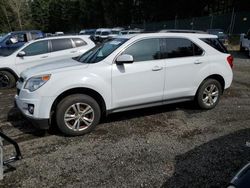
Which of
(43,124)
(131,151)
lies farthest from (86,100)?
(131,151)

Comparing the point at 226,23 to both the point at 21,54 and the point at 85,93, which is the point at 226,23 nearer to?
the point at 21,54

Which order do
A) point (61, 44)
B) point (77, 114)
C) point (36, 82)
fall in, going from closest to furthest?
point (36, 82) < point (77, 114) < point (61, 44)

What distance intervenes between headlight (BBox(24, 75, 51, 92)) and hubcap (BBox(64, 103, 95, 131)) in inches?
24.1

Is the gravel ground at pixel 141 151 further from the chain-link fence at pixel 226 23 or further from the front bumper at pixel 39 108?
the chain-link fence at pixel 226 23

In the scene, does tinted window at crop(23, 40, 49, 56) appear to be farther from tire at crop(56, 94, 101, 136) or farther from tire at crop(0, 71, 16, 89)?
tire at crop(56, 94, 101, 136)

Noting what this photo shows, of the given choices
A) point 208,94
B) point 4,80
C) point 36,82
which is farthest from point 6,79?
point 208,94

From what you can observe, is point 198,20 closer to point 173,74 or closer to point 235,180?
point 173,74

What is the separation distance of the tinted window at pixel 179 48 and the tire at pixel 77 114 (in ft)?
5.81

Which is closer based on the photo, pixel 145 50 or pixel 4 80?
pixel 145 50

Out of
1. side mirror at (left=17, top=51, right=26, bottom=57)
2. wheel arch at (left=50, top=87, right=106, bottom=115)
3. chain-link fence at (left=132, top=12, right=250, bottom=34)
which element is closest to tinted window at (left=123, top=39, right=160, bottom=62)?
wheel arch at (left=50, top=87, right=106, bottom=115)

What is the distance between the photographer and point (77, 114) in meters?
4.46

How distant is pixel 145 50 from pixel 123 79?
2.49ft

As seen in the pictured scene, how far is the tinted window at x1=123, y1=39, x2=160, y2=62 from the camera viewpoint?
484cm

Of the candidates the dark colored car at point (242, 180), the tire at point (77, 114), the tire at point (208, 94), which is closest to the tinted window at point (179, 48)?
the tire at point (208, 94)
